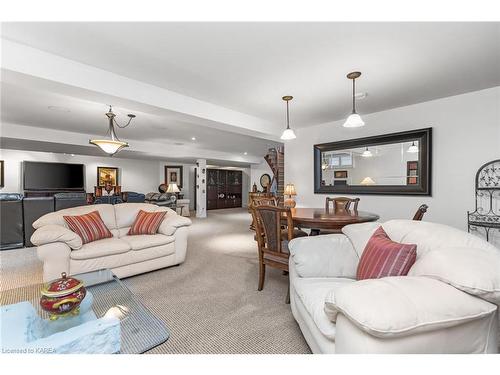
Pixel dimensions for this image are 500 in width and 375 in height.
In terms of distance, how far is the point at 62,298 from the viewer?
1.39 m

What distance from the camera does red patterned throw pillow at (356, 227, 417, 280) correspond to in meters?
1.31

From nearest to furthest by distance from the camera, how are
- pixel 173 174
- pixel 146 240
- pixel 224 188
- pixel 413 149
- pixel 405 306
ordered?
1. pixel 405 306
2. pixel 146 240
3. pixel 413 149
4. pixel 173 174
5. pixel 224 188

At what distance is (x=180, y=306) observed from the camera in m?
2.12

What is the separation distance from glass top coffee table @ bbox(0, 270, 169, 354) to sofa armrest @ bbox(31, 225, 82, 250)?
918 millimetres

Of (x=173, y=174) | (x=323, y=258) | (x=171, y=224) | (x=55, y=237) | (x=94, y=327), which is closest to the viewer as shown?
(x=94, y=327)

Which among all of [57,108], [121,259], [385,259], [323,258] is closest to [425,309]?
[385,259]

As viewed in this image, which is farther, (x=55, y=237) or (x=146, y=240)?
(x=146, y=240)

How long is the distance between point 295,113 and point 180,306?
10.1 ft

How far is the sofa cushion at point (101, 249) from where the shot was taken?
8.19 feet

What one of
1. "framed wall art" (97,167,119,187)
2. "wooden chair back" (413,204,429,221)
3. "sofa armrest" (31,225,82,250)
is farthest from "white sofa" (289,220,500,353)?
"framed wall art" (97,167,119,187)

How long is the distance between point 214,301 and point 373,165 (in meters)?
3.11

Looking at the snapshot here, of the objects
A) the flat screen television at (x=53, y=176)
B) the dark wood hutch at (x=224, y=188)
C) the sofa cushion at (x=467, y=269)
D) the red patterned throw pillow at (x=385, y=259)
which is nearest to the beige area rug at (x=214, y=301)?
the red patterned throw pillow at (x=385, y=259)

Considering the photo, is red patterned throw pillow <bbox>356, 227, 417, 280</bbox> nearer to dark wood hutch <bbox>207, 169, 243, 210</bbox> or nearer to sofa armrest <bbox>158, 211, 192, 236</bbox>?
sofa armrest <bbox>158, 211, 192, 236</bbox>

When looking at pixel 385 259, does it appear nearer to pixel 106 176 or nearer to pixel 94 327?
pixel 94 327
